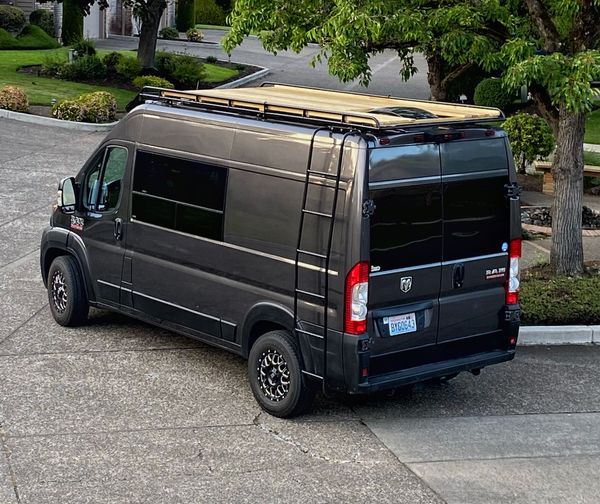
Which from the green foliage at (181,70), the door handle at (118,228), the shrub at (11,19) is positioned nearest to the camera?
the door handle at (118,228)

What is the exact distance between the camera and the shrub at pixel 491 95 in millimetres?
26750

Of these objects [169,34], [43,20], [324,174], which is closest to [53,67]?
[43,20]

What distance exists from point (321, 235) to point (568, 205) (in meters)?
5.92

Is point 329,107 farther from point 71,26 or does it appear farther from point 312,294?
point 71,26

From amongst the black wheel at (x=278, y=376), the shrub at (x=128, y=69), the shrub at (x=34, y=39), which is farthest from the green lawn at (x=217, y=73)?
the black wheel at (x=278, y=376)

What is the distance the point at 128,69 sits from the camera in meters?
34.1

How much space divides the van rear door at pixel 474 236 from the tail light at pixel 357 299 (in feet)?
2.74

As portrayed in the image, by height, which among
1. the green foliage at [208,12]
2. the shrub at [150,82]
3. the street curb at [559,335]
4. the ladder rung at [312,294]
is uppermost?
the green foliage at [208,12]

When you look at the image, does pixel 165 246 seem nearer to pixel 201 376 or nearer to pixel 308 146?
pixel 201 376

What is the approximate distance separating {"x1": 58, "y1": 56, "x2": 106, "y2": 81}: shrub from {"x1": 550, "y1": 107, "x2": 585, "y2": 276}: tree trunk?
22499mm

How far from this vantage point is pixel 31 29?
44.3 metres

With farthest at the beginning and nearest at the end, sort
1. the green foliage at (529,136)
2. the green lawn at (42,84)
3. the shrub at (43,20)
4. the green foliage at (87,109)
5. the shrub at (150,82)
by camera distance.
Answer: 1. the shrub at (43,20)
2. the shrub at (150,82)
3. the green lawn at (42,84)
4. the green foliage at (87,109)
5. the green foliage at (529,136)

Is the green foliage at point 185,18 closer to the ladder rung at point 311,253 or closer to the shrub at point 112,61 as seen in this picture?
the shrub at point 112,61

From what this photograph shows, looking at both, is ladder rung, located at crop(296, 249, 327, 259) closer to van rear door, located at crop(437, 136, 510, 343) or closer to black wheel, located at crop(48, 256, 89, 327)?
van rear door, located at crop(437, 136, 510, 343)
